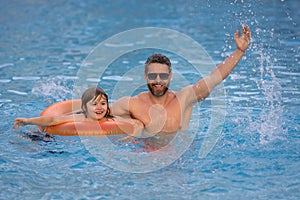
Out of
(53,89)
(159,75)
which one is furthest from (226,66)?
(53,89)

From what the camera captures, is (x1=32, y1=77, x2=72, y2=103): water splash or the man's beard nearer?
the man's beard

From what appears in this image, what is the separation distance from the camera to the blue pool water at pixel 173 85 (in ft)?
14.3

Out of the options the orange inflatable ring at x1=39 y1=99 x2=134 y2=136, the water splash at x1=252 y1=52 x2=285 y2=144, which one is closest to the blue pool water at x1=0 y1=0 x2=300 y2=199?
the water splash at x1=252 y1=52 x2=285 y2=144

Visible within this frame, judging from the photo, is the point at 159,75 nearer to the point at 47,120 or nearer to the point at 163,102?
the point at 163,102

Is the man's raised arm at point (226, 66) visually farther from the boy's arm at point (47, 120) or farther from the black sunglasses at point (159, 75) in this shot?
the boy's arm at point (47, 120)

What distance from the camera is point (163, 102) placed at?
532 centimetres

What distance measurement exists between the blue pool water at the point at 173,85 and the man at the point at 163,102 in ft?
1.17

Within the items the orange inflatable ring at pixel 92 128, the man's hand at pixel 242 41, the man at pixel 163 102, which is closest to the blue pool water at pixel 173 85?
the orange inflatable ring at pixel 92 128

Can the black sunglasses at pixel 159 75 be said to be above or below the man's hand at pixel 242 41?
below

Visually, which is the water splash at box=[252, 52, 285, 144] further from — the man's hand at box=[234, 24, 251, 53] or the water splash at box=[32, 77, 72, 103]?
the water splash at box=[32, 77, 72, 103]

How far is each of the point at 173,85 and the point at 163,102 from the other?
8.85 feet

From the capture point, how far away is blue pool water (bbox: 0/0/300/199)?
4367 mm

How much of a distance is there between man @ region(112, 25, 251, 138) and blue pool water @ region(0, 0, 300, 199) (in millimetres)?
357

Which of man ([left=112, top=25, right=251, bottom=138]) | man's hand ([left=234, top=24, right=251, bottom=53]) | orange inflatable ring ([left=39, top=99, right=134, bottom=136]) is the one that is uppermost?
man's hand ([left=234, top=24, right=251, bottom=53])
